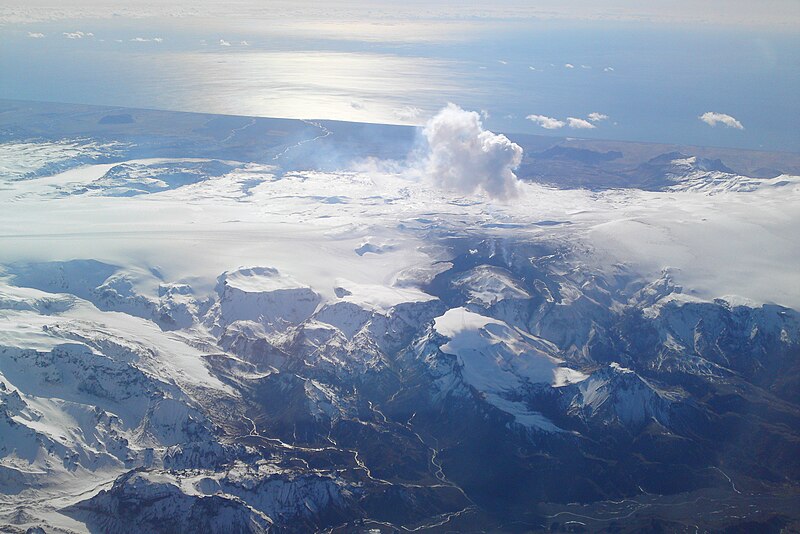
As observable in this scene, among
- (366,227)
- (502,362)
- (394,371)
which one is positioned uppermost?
(366,227)

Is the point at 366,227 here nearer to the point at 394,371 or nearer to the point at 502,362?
the point at 394,371

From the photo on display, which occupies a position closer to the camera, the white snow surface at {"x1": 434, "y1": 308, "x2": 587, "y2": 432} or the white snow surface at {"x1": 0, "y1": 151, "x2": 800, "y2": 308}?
the white snow surface at {"x1": 434, "y1": 308, "x2": 587, "y2": 432}

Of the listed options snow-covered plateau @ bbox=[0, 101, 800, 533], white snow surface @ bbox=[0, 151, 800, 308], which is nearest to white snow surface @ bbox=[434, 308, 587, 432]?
snow-covered plateau @ bbox=[0, 101, 800, 533]

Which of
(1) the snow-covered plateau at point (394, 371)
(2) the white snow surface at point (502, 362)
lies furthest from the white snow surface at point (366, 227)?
(2) the white snow surface at point (502, 362)

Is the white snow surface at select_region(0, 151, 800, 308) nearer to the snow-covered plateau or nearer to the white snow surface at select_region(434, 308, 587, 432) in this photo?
the snow-covered plateau

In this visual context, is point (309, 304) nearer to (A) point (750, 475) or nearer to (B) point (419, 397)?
(B) point (419, 397)

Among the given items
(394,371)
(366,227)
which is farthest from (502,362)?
(366,227)

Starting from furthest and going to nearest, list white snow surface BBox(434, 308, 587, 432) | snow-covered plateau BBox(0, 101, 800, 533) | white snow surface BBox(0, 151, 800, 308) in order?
1. white snow surface BBox(0, 151, 800, 308)
2. white snow surface BBox(434, 308, 587, 432)
3. snow-covered plateau BBox(0, 101, 800, 533)

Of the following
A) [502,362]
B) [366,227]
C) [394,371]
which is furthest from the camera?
[366,227]
